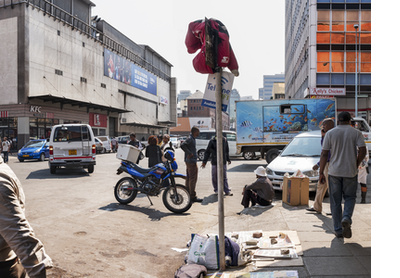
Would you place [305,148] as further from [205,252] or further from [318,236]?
[205,252]

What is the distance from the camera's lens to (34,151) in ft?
73.8

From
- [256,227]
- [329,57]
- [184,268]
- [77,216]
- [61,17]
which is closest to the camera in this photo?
[184,268]

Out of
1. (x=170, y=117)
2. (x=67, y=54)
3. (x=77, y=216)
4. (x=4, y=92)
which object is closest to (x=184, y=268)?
(x=77, y=216)

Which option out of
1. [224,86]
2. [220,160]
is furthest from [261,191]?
[224,86]

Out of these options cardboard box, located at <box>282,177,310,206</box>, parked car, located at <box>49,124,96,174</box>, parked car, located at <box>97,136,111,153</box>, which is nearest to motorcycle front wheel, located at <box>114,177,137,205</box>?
cardboard box, located at <box>282,177,310,206</box>

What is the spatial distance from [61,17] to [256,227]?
39714 mm

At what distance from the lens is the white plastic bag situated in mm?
4598

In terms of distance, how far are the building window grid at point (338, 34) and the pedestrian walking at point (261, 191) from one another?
3211 centimetres

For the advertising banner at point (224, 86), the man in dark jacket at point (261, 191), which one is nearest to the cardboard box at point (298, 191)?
the man in dark jacket at point (261, 191)

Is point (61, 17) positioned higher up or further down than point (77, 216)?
higher up

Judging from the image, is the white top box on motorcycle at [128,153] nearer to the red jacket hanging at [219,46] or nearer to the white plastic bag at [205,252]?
the white plastic bag at [205,252]

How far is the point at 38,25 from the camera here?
35.7 metres

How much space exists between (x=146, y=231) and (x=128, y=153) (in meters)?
2.57

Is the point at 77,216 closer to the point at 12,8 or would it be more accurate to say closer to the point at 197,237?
the point at 197,237
